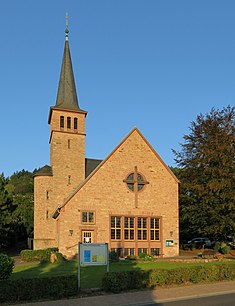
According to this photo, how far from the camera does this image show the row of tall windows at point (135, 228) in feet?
119

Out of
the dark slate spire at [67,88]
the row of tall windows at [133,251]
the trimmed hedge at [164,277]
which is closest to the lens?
the trimmed hedge at [164,277]

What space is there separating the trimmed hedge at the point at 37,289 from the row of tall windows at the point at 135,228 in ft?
70.6

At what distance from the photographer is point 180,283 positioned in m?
17.7

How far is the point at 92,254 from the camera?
1647 cm

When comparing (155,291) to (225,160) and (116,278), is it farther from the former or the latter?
(225,160)

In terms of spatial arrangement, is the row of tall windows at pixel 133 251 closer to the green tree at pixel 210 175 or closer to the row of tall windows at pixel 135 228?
the row of tall windows at pixel 135 228

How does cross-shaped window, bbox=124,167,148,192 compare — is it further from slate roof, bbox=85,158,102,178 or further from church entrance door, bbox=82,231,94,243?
slate roof, bbox=85,158,102,178

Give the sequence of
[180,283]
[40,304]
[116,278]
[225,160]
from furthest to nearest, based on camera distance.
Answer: [225,160] → [180,283] → [116,278] → [40,304]

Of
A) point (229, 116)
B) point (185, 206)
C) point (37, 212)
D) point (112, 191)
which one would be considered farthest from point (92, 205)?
point (229, 116)

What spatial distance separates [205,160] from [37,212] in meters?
17.8

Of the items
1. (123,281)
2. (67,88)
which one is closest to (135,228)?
(67,88)

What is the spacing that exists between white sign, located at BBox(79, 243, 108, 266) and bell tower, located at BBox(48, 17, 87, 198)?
25218 millimetres

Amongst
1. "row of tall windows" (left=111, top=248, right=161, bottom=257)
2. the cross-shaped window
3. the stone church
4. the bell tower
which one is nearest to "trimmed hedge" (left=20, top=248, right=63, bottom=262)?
the stone church

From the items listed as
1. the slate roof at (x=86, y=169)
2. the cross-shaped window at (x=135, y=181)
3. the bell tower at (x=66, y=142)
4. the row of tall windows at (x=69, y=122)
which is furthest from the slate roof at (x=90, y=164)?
the cross-shaped window at (x=135, y=181)
